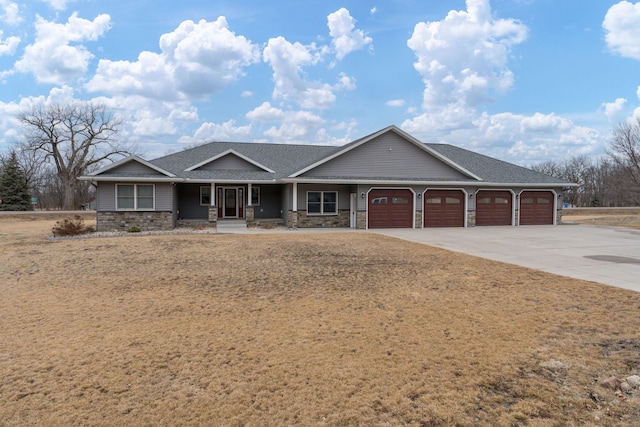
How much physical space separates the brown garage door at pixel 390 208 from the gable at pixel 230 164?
7001 mm

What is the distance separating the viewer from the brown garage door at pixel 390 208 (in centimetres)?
2108

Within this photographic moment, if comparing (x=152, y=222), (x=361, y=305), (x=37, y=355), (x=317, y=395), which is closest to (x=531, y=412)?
(x=317, y=395)

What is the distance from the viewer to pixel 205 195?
74.4 feet

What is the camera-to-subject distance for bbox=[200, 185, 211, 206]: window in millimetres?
22594

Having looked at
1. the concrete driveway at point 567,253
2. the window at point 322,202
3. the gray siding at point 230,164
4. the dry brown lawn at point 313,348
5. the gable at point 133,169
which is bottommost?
the dry brown lawn at point 313,348

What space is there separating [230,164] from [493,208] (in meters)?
15.5

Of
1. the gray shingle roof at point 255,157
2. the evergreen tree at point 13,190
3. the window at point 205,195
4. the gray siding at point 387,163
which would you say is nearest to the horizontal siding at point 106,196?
the gray shingle roof at point 255,157

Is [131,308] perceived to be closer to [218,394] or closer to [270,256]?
[218,394]

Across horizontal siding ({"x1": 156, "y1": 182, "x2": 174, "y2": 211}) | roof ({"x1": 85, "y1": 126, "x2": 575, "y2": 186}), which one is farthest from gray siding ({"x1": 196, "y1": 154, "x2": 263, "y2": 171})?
horizontal siding ({"x1": 156, "y1": 182, "x2": 174, "y2": 211})

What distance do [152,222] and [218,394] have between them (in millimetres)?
17605

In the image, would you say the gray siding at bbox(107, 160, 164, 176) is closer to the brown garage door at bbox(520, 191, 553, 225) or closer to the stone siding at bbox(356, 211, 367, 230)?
the stone siding at bbox(356, 211, 367, 230)

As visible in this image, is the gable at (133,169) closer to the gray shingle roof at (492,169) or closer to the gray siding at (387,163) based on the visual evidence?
the gray siding at (387,163)

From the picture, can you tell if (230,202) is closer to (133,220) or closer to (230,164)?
(230,164)

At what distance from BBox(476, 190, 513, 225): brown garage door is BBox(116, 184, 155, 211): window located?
700 inches
